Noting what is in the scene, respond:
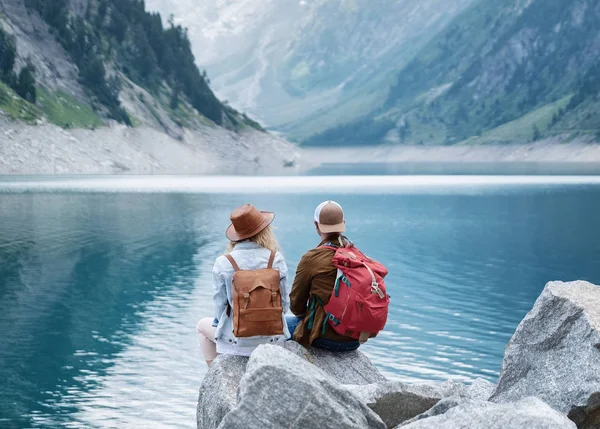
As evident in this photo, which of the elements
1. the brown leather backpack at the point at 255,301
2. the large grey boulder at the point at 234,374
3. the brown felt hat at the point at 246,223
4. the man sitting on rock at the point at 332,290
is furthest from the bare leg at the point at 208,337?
the brown felt hat at the point at 246,223

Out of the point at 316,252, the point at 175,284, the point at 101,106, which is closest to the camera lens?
the point at 316,252

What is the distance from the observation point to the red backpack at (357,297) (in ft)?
37.7

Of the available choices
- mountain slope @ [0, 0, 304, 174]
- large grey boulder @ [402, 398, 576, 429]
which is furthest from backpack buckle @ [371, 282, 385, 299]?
mountain slope @ [0, 0, 304, 174]

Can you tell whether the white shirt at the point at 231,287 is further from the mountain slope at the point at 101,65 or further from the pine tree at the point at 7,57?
the pine tree at the point at 7,57

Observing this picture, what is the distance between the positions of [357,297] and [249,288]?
Result: 1380 mm

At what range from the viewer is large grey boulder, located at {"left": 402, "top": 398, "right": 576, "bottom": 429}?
7.72 metres

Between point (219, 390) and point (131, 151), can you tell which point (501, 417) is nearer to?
point (219, 390)

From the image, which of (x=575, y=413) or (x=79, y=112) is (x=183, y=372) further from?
(x=79, y=112)

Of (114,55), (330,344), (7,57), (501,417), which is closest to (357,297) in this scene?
(330,344)

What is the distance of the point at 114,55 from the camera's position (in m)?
181

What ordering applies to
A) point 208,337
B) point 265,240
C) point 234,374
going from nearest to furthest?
1. point 234,374
2. point 265,240
3. point 208,337

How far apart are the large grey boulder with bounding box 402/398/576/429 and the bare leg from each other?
4.39 m

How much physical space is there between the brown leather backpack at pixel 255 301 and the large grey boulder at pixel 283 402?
2396 mm

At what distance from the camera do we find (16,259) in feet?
135
